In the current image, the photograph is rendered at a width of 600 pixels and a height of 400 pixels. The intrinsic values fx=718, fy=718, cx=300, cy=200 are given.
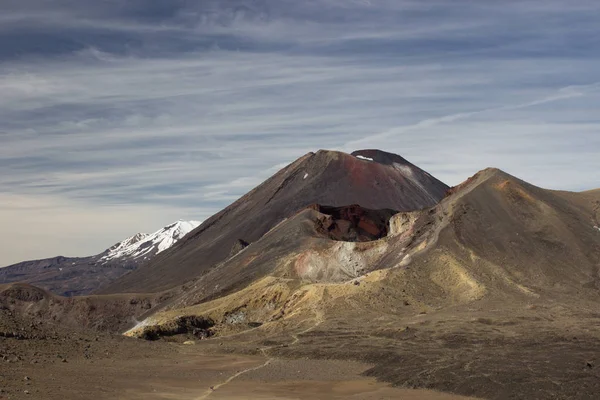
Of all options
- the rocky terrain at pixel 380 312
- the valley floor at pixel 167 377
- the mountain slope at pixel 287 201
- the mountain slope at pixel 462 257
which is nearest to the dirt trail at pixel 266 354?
the valley floor at pixel 167 377

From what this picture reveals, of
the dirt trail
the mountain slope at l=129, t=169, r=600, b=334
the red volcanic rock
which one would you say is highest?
the red volcanic rock

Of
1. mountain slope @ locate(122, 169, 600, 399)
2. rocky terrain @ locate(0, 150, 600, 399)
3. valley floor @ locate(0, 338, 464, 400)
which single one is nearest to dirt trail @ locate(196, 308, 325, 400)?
valley floor @ locate(0, 338, 464, 400)

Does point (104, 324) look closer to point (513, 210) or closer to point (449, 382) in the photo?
point (513, 210)

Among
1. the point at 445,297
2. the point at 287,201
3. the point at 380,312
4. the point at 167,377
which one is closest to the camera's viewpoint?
the point at 167,377

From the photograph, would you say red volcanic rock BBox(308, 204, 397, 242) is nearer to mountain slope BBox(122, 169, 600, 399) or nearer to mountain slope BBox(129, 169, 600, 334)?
mountain slope BBox(122, 169, 600, 399)

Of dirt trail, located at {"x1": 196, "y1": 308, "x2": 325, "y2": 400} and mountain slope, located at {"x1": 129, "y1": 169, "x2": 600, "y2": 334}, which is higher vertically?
mountain slope, located at {"x1": 129, "y1": 169, "x2": 600, "y2": 334}

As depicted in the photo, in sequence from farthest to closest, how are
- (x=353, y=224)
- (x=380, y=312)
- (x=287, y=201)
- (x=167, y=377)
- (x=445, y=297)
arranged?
1. (x=287, y=201)
2. (x=353, y=224)
3. (x=445, y=297)
4. (x=380, y=312)
5. (x=167, y=377)

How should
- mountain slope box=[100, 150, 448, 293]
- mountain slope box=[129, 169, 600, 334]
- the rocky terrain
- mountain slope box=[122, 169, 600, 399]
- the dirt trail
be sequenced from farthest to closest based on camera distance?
mountain slope box=[100, 150, 448, 293] → mountain slope box=[129, 169, 600, 334] → mountain slope box=[122, 169, 600, 399] → the rocky terrain → the dirt trail

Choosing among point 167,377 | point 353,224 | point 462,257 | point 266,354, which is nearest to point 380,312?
point 462,257

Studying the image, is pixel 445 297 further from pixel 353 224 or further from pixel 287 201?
pixel 287 201

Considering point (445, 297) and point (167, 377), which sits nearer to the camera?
point (167, 377)
